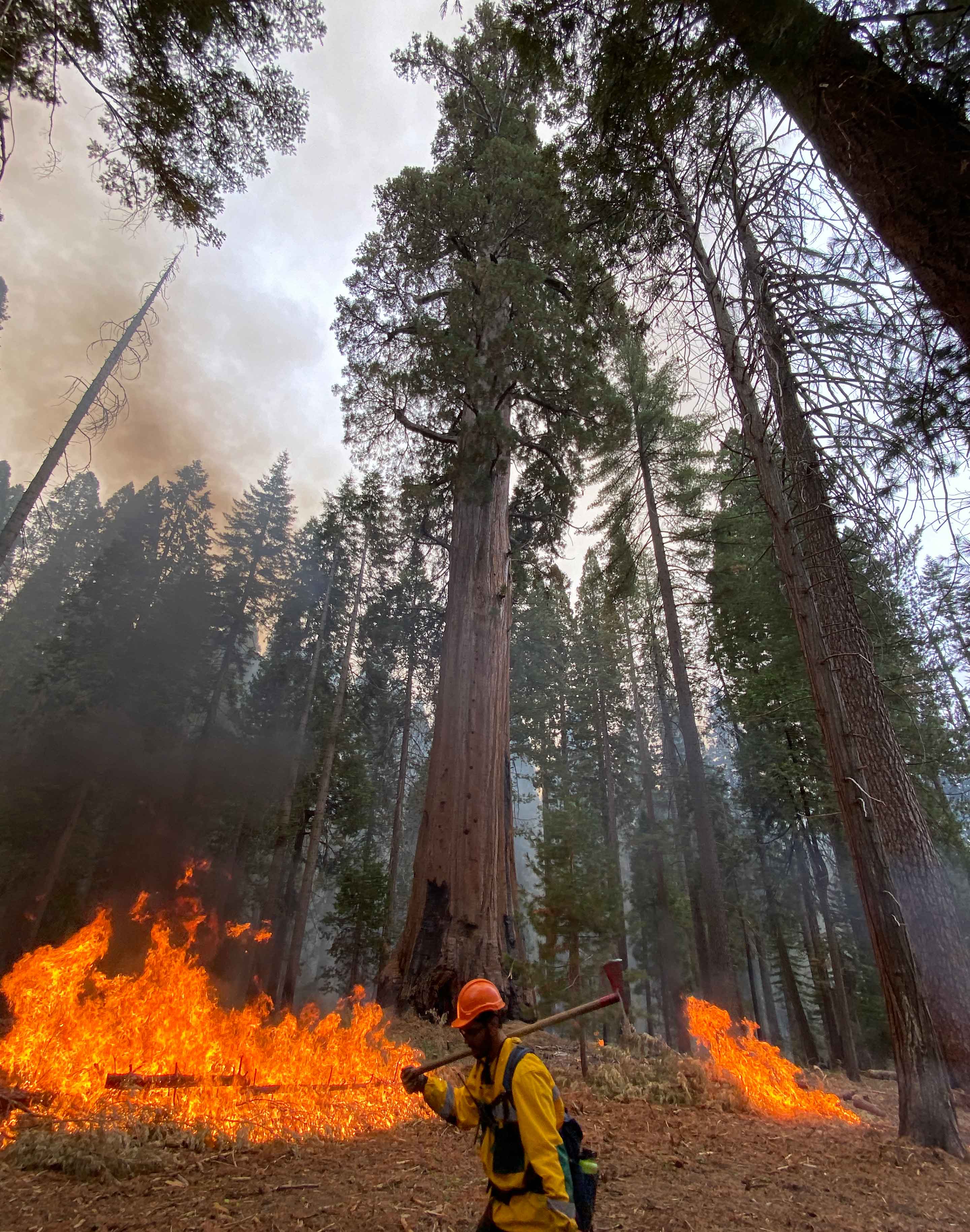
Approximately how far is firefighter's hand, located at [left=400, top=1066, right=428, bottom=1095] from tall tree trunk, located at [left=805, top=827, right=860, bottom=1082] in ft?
45.6

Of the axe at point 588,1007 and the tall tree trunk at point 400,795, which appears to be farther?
the tall tree trunk at point 400,795

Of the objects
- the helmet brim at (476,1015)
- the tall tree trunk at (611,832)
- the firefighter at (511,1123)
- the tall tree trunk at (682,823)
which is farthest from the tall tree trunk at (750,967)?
the helmet brim at (476,1015)

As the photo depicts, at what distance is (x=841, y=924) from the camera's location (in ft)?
64.3

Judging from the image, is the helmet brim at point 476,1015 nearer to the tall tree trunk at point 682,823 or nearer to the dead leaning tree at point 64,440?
the dead leaning tree at point 64,440

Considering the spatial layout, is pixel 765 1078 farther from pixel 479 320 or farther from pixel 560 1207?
pixel 479 320

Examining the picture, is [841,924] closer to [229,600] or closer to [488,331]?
[488,331]

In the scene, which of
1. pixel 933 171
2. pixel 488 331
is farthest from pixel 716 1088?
pixel 488 331

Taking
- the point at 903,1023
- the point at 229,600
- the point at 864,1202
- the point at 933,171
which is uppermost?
the point at 229,600

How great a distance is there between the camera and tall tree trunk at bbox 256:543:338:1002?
17.0 m

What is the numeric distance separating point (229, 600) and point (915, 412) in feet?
88.2

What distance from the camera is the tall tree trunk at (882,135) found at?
220 cm

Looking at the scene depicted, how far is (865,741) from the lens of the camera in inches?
211

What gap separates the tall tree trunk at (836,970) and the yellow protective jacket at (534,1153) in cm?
1410

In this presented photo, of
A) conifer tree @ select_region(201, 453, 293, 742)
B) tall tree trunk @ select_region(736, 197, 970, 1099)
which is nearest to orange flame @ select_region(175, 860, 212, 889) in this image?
conifer tree @ select_region(201, 453, 293, 742)
